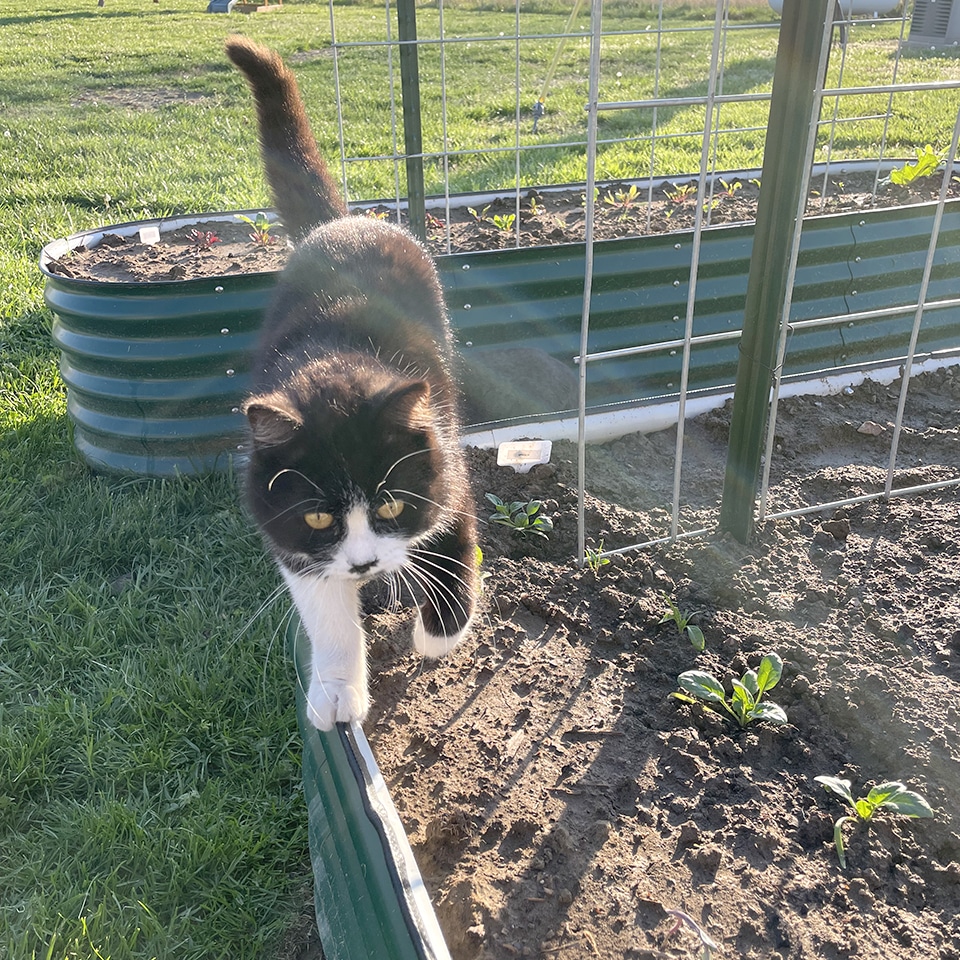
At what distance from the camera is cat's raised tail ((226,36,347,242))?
265 cm

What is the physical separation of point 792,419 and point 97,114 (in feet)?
23.6

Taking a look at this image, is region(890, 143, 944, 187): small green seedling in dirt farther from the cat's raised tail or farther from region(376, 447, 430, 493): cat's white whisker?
region(376, 447, 430, 493): cat's white whisker

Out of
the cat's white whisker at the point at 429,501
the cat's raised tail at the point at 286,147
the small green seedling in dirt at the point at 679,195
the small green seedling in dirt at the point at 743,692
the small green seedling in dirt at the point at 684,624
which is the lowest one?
the small green seedling in dirt at the point at 684,624

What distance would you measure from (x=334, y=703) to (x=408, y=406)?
23.0 inches

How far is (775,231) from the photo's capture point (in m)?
1.94

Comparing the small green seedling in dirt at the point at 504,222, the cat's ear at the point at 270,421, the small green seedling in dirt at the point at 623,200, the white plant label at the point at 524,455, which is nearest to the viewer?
the cat's ear at the point at 270,421

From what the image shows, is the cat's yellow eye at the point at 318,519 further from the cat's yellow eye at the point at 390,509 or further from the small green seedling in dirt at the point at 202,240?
the small green seedling in dirt at the point at 202,240

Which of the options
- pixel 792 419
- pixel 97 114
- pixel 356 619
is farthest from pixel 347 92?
pixel 356 619

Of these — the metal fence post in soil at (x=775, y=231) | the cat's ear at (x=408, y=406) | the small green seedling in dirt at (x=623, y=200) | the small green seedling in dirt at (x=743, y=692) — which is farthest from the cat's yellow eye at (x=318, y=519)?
the small green seedling in dirt at (x=623, y=200)

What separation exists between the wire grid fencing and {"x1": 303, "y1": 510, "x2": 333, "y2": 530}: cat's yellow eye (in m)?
0.66

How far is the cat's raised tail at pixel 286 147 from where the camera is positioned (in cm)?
265

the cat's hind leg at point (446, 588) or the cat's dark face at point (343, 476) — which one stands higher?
the cat's dark face at point (343, 476)

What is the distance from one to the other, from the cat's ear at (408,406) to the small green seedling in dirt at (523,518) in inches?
22.8

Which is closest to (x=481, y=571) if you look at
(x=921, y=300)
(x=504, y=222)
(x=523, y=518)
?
(x=523, y=518)
